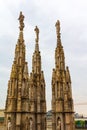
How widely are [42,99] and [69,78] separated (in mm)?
7850

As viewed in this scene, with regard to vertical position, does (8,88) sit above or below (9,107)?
above

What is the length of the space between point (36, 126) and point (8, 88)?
10505 mm

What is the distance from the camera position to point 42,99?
4909cm

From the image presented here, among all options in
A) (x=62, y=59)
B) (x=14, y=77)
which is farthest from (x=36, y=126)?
(x=62, y=59)

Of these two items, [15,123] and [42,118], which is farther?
[42,118]

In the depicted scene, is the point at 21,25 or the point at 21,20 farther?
the point at 21,20

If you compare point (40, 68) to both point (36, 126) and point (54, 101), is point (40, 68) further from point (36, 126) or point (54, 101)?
point (36, 126)

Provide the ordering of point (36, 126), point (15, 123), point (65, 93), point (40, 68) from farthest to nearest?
point (40, 68), point (36, 126), point (65, 93), point (15, 123)

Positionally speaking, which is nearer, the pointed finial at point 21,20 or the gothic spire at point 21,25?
the gothic spire at point 21,25

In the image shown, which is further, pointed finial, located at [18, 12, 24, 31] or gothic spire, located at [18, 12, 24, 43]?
pointed finial, located at [18, 12, 24, 31]

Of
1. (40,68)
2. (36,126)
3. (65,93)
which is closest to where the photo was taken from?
(65,93)

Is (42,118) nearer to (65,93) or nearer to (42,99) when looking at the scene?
(42,99)

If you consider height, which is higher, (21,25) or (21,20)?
(21,20)

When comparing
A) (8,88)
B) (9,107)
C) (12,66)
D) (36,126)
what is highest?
(12,66)
